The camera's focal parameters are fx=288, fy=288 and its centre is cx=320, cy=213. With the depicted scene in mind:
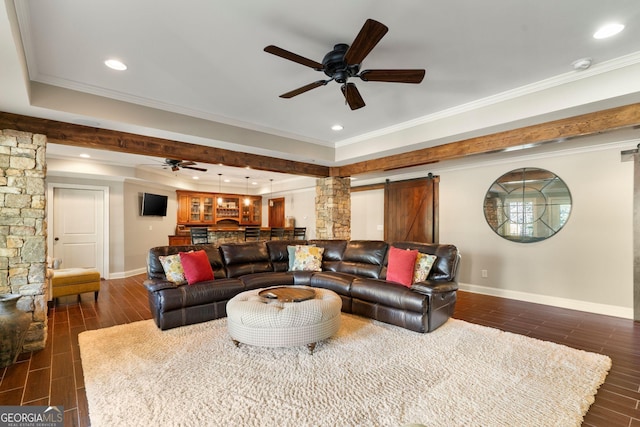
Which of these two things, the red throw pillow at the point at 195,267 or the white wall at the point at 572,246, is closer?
the red throw pillow at the point at 195,267

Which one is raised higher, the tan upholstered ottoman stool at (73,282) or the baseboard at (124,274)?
the tan upholstered ottoman stool at (73,282)

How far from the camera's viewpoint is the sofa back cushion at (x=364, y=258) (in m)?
4.46

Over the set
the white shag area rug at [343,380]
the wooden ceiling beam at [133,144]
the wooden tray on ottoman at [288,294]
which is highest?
the wooden ceiling beam at [133,144]

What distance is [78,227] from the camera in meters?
6.32

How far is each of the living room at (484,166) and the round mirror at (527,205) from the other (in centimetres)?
11

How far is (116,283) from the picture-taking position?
6.18 meters

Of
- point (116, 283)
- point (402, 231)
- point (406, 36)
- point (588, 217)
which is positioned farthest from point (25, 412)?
point (588, 217)

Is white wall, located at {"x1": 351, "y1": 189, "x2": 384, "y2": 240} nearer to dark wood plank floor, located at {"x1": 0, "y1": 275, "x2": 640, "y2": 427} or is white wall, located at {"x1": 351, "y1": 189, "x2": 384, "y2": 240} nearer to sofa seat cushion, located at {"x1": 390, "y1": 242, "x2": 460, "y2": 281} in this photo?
dark wood plank floor, located at {"x1": 0, "y1": 275, "x2": 640, "y2": 427}

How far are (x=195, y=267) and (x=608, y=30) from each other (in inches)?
188

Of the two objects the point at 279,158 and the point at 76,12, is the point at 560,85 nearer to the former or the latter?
the point at 279,158

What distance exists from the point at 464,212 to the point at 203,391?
5.36 meters

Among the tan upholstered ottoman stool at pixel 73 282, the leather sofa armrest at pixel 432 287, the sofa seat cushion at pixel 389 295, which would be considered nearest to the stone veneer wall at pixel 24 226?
the tan upholstered ottoman stool at pixel 73 282

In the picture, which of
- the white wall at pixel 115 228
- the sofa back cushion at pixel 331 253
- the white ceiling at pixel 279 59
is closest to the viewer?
the white ceiling at pixel 279 59

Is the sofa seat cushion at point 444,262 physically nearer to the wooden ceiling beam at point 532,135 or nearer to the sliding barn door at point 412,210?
the wooden ceiling beam at point 532,135
